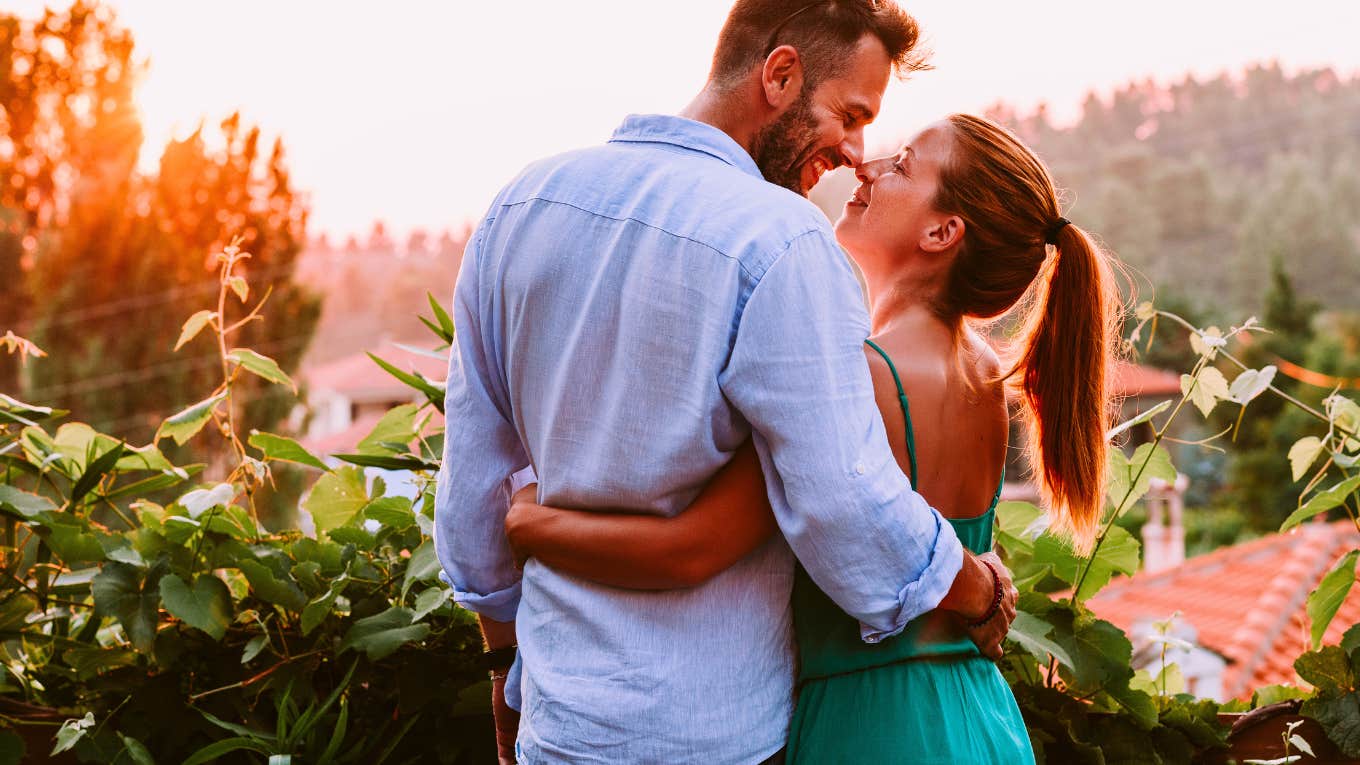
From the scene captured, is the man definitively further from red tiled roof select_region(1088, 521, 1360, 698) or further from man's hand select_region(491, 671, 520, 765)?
red tiled roof select_region(1088, 521, 1360, 698)

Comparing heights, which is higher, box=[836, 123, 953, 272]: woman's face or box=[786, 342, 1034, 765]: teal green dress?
box=[836, 123, 953, 272]: woman's face

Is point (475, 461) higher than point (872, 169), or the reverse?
point (872, 169)

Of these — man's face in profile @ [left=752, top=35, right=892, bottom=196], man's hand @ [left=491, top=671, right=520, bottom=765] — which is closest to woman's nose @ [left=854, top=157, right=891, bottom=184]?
man's face in profile @ [left=752, top=35, right=892, bottom=196]

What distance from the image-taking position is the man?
1.07 m

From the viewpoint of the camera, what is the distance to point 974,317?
1.50 meters

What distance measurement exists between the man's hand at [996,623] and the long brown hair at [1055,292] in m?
0.26

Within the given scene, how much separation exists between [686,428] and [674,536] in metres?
0.10

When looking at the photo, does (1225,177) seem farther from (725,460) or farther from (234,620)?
(725,460)

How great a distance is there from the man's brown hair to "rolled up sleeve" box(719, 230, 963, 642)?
1.17 feet

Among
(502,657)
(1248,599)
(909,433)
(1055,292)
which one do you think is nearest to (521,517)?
(502,657)

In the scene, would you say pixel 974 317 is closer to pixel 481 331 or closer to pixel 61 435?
pixel 481 331

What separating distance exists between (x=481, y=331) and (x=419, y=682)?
0.58 m

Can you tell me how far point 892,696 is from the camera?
1220mm

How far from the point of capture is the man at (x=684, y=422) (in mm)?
1065
